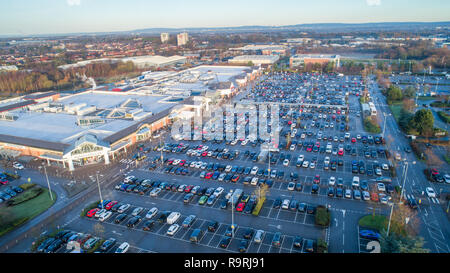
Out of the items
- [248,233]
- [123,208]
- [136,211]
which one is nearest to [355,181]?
[248,233]

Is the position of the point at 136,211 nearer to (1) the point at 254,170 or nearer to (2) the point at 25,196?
(2) the point at 25,196

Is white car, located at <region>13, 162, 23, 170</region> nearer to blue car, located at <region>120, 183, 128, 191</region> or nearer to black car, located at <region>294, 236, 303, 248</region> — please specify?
blue car, located at <region>120, 183, 128, 191</region>

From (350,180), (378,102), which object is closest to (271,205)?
(350,180)

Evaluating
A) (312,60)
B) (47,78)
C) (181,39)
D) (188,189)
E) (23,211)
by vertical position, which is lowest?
(23,211)

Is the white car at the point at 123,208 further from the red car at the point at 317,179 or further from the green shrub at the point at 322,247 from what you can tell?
the red car at the point at 317,179

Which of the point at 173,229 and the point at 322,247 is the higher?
the point at 322,247
